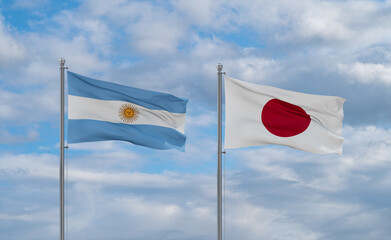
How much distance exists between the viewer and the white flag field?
23.0m

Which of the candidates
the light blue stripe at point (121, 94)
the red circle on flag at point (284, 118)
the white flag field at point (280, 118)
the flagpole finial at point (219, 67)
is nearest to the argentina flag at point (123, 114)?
the light blue stripe at point (121, 94)

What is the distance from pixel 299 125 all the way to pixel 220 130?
3.14 m

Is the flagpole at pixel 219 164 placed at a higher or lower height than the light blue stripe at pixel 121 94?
lower

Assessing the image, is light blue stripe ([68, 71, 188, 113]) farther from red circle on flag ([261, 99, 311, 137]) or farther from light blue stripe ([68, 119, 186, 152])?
red circle on flag ([261, 99, 311, 137])

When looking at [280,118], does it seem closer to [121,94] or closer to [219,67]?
[219,67]

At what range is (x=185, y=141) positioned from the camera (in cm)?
2422

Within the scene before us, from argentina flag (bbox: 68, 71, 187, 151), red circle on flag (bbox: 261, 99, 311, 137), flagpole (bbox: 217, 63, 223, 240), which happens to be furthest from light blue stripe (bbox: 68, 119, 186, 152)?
red circle on flag (bbox: 261, 99, 311, 137)

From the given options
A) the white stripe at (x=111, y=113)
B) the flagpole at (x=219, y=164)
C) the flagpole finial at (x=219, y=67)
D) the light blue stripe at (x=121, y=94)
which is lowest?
the flagpole at (x=219, y=164)

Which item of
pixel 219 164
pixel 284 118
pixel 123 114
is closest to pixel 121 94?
pixel 123 114

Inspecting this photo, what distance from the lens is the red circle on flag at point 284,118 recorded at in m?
23.3

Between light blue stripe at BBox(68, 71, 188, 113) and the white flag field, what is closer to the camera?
the white flag field

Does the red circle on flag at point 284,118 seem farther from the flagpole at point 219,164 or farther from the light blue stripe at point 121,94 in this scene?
the light blue stripe at point 121,94

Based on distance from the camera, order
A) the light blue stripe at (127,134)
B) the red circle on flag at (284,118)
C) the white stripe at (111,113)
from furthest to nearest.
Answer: the red circle on flag at (284,118) < the white stripe at (111,113) < the light blue stripe at (127,134)

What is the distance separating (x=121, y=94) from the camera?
23641mm
